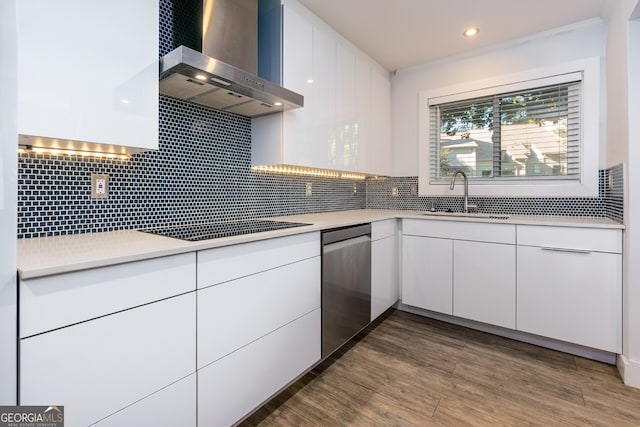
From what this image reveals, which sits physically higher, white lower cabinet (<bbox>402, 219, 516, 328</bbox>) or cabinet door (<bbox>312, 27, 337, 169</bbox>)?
cabinet door (<bbox>312, 27, 337, 169</bbox>)

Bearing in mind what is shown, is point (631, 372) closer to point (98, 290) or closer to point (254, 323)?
point (254, 323)

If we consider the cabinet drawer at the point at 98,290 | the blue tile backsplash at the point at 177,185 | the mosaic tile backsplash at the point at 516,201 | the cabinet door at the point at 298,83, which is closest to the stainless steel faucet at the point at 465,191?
the mosaic tile backsplash at the point at 516,201

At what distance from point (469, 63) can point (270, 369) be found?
319 cm

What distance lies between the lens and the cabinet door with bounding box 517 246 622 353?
6.49 feet

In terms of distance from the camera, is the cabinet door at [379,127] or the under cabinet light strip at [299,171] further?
the cabinet door at [379,127]

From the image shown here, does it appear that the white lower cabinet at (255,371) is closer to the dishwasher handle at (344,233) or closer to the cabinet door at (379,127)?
the dishwasher handle at (344,233)

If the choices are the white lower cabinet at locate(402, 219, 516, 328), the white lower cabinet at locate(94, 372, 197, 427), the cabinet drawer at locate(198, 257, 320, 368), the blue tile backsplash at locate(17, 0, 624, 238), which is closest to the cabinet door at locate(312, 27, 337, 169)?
the blue tile backsplash at locate(17, 0, 624, 238)

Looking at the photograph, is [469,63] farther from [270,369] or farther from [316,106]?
[270,369]

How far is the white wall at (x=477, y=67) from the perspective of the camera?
2479mm

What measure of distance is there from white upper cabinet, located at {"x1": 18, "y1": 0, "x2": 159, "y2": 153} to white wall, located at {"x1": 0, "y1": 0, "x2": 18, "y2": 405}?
0.35 meters

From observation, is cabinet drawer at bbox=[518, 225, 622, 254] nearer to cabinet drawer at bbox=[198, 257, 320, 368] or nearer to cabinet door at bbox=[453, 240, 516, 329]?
cabinet door at bbox=[453, 240, 516, 329]

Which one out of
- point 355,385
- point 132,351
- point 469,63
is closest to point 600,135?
point 469,63

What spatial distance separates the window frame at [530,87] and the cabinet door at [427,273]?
2.44 ft

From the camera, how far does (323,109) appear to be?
7.89 ft
